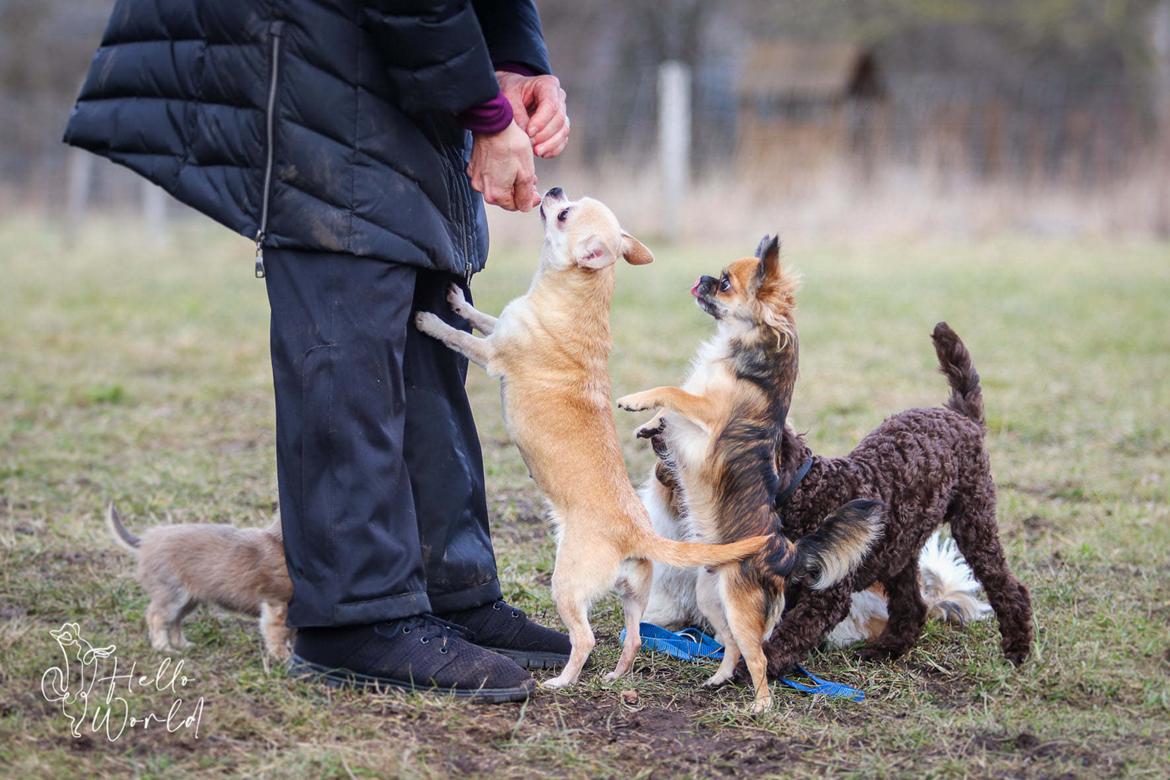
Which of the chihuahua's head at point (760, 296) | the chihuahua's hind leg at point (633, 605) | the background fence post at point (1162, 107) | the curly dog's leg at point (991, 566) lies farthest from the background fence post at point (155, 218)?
the curly dog's leg at point (991, 566)

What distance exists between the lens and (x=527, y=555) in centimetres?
421

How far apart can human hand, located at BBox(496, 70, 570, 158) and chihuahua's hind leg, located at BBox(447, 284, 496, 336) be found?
0.42 metres

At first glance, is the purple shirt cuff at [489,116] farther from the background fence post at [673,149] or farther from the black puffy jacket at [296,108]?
the background fence post at [673,149]

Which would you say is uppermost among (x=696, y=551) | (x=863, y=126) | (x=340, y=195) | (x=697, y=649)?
(x=863, y=126)

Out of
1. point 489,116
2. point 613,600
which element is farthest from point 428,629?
point 489,116

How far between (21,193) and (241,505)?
1846 cm

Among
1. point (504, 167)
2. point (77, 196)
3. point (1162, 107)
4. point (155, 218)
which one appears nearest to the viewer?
point (504, 167)

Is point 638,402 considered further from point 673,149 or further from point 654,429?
point 673,149

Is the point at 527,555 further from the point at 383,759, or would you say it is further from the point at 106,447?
the point at 106,447

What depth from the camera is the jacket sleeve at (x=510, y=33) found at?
3.16m

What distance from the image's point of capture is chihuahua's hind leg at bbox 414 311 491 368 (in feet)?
10.1

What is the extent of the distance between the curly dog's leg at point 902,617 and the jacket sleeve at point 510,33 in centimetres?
172

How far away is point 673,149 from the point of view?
14688 mm

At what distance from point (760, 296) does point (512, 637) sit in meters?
1.12
